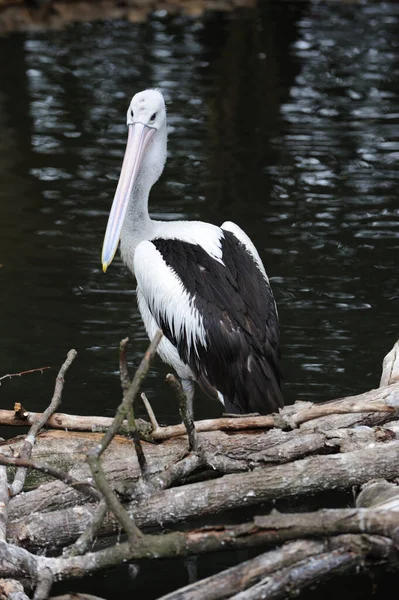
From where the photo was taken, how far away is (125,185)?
201 inches

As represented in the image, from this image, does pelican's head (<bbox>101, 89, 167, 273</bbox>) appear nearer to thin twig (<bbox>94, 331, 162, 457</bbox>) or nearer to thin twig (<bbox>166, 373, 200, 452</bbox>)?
thin twig (<bbox>166, 373, 200, 452</bbox>)

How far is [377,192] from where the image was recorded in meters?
8.84

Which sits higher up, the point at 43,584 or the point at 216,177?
the point at 43,584

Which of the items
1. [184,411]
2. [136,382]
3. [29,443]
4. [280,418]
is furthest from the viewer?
[280,418]

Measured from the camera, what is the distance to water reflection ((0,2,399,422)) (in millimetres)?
6328

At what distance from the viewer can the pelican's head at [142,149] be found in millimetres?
5059

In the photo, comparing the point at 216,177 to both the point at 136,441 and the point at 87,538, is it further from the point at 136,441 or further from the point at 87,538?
the point at 87,538

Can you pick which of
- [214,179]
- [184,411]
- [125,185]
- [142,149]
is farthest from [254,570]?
[214,179]

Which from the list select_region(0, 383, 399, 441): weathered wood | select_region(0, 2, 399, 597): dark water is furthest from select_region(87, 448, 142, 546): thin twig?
select_region(0, 2, 399, 597): dark water

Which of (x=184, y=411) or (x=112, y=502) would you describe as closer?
(x=112, y=502)

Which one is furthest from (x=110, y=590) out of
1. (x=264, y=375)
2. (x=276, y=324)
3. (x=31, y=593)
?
(x=276, y=324)

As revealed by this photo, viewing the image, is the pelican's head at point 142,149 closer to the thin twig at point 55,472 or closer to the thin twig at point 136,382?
the thin twig at point 55,472

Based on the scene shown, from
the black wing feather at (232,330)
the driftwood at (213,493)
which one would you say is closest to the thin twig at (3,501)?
the driftwood at (213,493)

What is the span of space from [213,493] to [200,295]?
1.23 m
